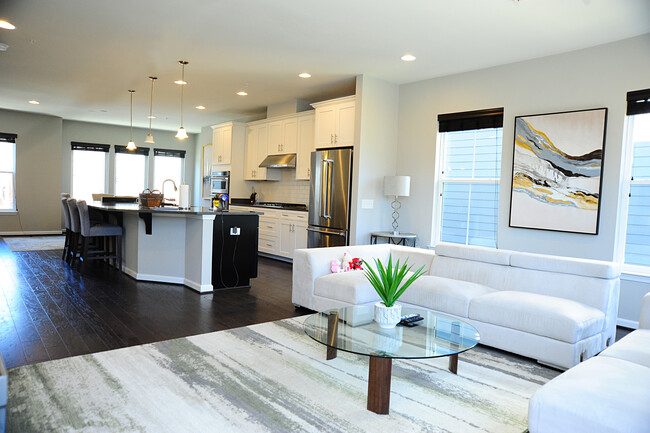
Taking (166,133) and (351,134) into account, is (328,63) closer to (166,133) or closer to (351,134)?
(351,134)

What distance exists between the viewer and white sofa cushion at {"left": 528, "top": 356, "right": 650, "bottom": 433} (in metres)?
1.61

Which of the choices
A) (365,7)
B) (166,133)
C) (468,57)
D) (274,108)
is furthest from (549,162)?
(166,133)

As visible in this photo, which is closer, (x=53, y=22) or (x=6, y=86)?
(x=53, y=22)

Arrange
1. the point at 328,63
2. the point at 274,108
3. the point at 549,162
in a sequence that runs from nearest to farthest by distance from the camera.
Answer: the point at 549,162 → the point at 328,63 → the point at 274,108

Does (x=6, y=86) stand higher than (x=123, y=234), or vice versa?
(x=6, y=86)

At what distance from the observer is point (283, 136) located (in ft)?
25.2

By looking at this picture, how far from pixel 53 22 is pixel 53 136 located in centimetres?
679

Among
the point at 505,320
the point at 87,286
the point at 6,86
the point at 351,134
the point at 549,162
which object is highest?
the point at 6,86

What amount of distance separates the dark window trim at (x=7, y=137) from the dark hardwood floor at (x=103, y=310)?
4896 millimetres

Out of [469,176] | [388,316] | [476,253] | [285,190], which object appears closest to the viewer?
[388,316]

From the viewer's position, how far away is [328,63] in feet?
17.5

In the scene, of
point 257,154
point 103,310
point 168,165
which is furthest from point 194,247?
point 168,165

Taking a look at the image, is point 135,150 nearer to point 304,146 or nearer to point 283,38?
point 304,146

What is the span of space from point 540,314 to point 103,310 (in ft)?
12.0
